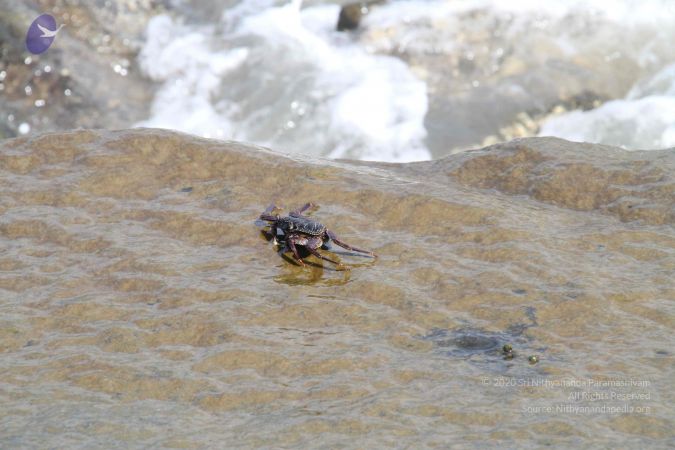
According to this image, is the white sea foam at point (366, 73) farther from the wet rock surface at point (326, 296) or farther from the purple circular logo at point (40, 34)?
the wet rock surface at point (326, 296)

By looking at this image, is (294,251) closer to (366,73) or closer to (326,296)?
(326,296)

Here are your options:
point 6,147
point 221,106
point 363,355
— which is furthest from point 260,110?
point 363,355

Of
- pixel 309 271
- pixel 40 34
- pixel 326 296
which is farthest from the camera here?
pixel 40 34

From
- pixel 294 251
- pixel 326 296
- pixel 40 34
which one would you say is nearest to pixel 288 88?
pixel 40 34

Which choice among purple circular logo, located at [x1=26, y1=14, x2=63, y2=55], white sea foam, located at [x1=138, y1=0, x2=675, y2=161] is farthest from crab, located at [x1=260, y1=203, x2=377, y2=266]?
white sea foam, located at [x1=138, y1=0, x2=675, y2=161]

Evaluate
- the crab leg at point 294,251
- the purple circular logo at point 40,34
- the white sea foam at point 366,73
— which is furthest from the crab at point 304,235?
the white sea foam at point 366,73


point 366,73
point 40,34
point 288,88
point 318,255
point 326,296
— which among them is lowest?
point 326,296

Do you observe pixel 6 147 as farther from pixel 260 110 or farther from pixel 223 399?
pixel 260 110
